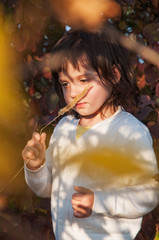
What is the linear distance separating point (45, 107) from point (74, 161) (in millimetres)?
387

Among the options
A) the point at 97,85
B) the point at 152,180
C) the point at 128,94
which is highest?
the point at 97,85

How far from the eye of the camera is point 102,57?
147 centimetres

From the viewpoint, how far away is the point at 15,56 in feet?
6.01

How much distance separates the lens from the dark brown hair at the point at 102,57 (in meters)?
1.46

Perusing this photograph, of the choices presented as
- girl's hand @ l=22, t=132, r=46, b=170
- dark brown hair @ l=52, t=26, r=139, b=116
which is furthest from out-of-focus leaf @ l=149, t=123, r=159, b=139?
girl's hand @ l=22, t=132, r=46, b=170

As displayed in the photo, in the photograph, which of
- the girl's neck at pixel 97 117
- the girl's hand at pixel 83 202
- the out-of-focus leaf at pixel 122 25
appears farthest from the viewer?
the out-of-focus leaf at pixel 122 25

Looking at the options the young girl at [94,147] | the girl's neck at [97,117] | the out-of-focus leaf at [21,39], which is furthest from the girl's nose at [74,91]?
the out-of-focus leaf at [21,39]

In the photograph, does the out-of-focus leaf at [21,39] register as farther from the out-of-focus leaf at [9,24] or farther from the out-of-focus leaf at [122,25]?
the out-of-focus leaf at [122,25]

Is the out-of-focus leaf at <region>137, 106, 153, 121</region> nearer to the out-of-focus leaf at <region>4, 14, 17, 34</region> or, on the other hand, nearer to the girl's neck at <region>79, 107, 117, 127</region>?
the girl's neck at <region>79, 107, 117, 127</region>

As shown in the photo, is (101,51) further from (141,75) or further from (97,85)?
(141,75)

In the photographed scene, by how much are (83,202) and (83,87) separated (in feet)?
1.39

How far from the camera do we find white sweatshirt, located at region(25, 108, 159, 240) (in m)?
1.31

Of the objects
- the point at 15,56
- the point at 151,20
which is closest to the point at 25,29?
the point at 15,56

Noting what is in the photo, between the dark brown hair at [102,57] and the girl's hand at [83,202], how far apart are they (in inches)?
15.6
